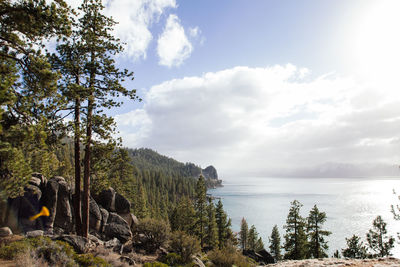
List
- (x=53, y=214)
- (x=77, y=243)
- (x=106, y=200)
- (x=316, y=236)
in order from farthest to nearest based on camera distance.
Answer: (x=316, y=236)
(x=106, y=200)
(x=53, y=214)
(x=77, y=243)

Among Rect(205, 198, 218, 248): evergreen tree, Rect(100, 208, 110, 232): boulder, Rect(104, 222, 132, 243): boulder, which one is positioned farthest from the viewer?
Rect(205, 198, 218, 248): evergreen tree

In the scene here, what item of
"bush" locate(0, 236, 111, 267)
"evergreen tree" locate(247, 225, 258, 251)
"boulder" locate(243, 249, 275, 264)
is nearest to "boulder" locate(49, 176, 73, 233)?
"bush" locate(0, 236, 111, 267)

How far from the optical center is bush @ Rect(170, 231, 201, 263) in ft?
46.2

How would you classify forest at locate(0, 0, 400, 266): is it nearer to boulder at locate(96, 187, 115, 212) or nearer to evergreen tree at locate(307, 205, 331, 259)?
boulder at locate(96, 187, 115, 212)

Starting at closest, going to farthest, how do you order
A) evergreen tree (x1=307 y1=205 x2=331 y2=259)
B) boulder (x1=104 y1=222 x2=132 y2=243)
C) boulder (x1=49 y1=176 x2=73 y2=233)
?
boulder (x1=49 y1=176 x2=73 y2=233) < boulder (x1=104 y1=222 x2=132 y2=243) < evergreen tree (x1=307 y1=205 x2=331 y2=259)

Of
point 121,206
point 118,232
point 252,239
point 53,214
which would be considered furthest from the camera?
point 252,239

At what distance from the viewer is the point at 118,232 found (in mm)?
17828

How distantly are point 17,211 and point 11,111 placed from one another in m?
11.5

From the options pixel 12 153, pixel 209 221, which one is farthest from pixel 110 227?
pixel 209 221

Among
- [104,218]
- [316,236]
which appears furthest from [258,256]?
[104,218]

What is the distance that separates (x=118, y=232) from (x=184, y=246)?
21.8ft

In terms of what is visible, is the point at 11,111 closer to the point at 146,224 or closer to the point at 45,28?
the point at 45,28

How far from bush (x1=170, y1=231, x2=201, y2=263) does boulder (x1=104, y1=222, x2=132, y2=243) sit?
486cm

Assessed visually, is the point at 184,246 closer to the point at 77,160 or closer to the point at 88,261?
the point at 88,261
